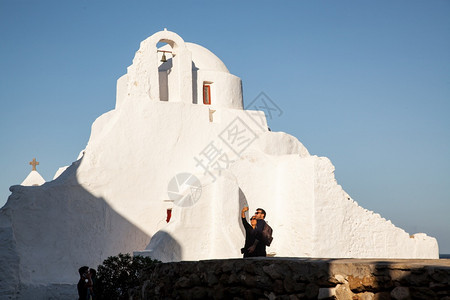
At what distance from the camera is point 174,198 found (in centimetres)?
1634

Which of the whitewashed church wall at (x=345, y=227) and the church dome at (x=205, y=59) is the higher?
the church dome at (x=205, y=59)

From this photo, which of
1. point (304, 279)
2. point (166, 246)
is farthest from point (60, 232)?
point (304, 279)

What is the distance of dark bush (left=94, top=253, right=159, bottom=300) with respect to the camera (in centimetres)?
1155

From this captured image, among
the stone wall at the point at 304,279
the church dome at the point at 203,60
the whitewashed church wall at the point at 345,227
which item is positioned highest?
the church dome at the point at 203,60

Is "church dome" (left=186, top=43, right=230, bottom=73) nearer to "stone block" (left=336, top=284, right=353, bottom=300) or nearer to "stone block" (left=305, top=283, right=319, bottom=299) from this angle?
"stone block" (left=305, top=283, right=319, bottom=299)

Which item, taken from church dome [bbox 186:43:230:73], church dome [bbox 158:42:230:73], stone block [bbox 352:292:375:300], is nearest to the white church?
church dome [bbox 158:42:230:73]

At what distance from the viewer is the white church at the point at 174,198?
49.2 ft

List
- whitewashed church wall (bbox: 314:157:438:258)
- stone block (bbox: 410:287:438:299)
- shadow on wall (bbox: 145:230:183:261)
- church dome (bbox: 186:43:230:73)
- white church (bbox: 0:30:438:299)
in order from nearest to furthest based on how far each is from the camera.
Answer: stone block (bbox: 410:287:438:299) < shadow on wall (bbox: 145:230:183:261) < white church (bbox: 0:30:438:299) < whitewashed church wall (bbox: 314:157:438:258) < church dome (bbox: 186:43:230:73)

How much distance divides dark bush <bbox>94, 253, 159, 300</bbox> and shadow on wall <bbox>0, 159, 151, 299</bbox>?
123 inches

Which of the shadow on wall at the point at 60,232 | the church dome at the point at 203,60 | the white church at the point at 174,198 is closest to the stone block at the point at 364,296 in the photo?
the white church at the point at 174,198

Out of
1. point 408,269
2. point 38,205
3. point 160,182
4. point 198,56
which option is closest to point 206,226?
point 160,182

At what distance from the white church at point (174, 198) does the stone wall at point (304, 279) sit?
24.6 ft

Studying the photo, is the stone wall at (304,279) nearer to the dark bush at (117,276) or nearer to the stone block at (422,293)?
the stone block at (422,293)

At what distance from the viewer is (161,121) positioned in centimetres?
1694
